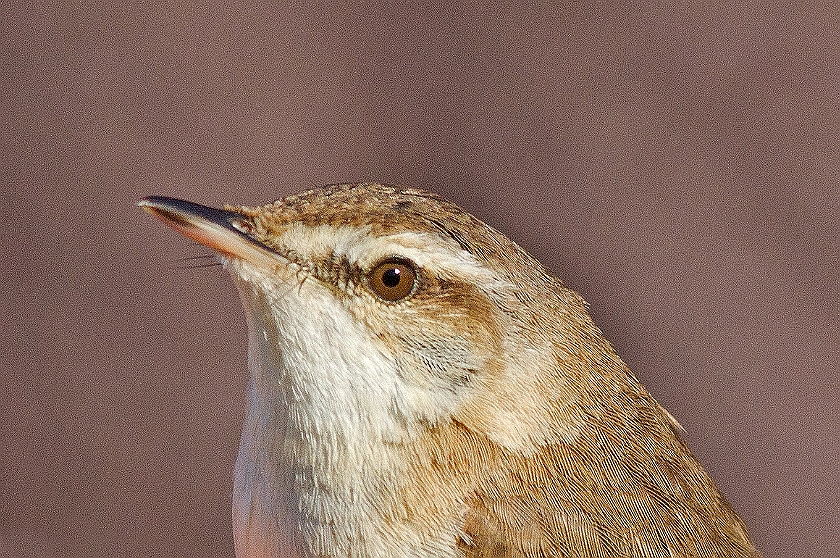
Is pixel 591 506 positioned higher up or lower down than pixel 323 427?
lower down

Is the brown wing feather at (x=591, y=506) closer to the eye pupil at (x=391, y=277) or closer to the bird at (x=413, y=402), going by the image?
the bird at (x=413, y=402)

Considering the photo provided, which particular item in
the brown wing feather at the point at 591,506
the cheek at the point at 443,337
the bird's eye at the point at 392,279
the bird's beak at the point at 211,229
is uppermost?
the bird's beak at the point at 211,229

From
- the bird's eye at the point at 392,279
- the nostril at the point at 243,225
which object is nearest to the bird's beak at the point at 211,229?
the nostril at the point at 243,225

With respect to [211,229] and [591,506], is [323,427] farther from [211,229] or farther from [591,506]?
[591,506]

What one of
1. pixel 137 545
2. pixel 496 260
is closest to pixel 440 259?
pixel 496 260

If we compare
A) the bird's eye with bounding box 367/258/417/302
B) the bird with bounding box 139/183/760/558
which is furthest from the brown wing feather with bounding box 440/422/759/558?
the bird's eye with bounding box 367/258/417/302

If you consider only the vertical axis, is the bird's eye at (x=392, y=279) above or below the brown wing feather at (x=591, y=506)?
above

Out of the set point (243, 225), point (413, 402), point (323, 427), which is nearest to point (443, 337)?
point (413, 402)

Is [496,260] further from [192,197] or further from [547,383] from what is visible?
[192,197]
